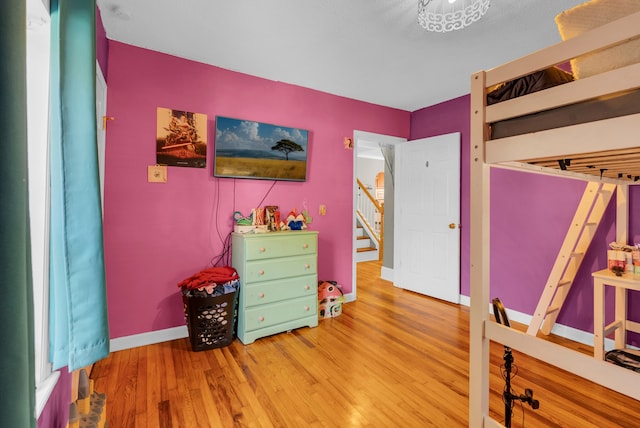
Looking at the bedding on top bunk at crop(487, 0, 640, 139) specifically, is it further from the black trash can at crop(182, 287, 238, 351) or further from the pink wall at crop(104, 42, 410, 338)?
the pink wall at crop(104, 42, 410, 338)

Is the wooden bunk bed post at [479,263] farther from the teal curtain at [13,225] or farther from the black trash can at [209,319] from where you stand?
the black trash can at [209,319]

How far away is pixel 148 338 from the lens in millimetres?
2510

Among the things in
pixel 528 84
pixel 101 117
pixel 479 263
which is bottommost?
pixel 479 263

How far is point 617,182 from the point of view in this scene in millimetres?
2170

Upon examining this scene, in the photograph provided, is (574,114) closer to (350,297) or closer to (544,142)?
(544,142)

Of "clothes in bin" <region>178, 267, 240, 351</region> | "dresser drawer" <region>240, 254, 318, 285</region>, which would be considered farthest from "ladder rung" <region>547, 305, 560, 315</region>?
"clothes in bin" <region>178, 267, 240, 351</region>

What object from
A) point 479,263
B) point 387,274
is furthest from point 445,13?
point 387,274

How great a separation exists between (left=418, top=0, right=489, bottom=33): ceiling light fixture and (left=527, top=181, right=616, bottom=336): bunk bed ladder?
5.71ft

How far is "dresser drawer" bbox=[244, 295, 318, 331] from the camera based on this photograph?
2.55 metres

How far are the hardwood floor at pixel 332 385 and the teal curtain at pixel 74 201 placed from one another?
0.88m

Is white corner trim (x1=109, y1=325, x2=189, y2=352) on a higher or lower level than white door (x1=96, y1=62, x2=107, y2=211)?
lower

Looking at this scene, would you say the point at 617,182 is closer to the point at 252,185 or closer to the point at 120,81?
the point at 252,185

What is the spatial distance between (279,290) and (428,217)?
220cm

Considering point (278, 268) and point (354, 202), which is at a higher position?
point (354, 202)
